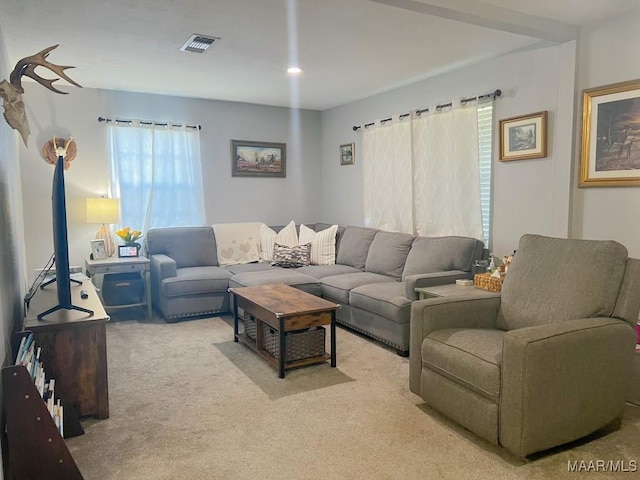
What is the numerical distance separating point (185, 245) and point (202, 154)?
1.15 metres

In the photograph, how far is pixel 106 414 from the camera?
2576 mm

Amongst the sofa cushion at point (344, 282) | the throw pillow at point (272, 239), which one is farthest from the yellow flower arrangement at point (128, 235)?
the sofa cushion at point (344, 282)

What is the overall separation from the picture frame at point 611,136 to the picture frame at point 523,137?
0.33 meters

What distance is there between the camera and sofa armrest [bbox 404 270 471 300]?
359cm

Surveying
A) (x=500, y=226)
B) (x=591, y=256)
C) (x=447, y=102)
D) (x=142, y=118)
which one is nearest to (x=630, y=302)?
(x=591, y=256)

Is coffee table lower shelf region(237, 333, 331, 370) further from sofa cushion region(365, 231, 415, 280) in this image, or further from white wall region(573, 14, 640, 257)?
white wall region(573, 14, 640, 257)

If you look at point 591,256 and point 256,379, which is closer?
point 591,256

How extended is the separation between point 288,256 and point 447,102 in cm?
228

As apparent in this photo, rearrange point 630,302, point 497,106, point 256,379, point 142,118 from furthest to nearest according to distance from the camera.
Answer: point 142,118 → point 497,106 → point 256,379 → point 630,302

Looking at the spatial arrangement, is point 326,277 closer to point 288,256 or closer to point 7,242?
point 288,256

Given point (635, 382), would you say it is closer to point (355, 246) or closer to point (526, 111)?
point (526, 111)

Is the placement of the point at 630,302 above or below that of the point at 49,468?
above

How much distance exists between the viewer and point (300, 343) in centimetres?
329

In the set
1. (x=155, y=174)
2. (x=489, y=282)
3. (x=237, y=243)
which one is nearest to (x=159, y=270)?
(x=237, y=243)
